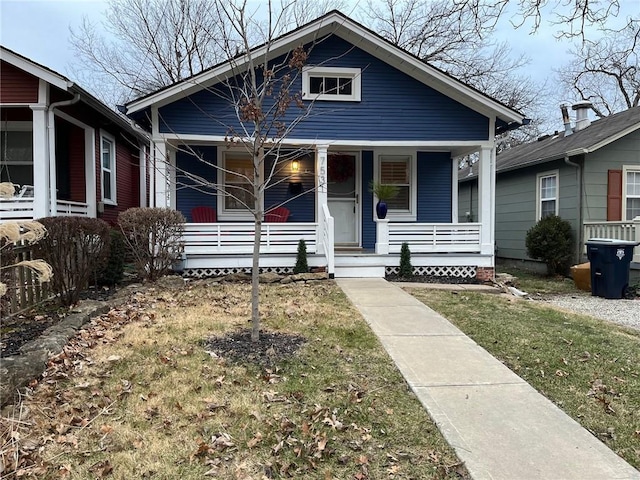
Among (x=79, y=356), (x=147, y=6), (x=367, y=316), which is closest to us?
(x=79, y=356)

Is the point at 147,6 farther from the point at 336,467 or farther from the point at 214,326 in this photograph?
the point at 336,467

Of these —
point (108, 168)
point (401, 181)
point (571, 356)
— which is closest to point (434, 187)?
point (401, 181)

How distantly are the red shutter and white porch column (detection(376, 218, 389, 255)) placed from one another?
255 inches

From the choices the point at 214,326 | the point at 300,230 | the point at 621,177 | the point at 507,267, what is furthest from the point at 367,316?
the point at 507,267

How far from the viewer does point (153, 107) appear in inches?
364

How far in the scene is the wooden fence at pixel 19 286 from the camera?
16.7 ft

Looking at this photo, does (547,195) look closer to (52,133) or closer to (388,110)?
(388,110)

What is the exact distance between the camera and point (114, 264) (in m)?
7.87

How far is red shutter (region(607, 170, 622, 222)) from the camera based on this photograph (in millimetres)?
11969

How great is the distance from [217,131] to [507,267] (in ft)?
35.8

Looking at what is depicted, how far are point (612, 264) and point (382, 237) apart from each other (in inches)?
191

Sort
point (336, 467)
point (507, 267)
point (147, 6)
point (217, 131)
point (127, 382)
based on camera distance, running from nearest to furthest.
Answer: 1. point (336, 467)
2. point (127, 382)
3. point (217, 131)
4. point (507, 267)
5. point (147, 6)

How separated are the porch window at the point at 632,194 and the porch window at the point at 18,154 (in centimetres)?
1471

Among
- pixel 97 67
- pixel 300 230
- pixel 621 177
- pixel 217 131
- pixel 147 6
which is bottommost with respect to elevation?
pixel 300 230
